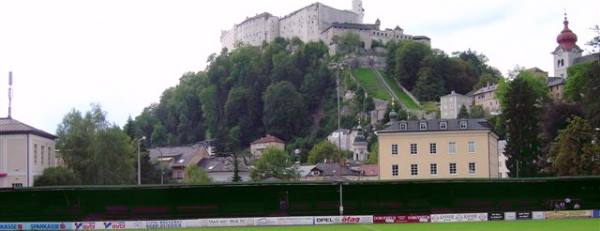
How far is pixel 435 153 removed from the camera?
76.2 m

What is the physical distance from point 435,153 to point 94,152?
31314 mm

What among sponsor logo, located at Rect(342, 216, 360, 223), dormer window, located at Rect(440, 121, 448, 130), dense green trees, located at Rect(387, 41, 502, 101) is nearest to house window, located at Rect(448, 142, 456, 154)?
dormer window, located at Rect(440, 121, 448, 130)

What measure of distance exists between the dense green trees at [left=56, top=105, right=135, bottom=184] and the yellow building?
24011 millimetres

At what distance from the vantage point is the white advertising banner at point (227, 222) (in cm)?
4506

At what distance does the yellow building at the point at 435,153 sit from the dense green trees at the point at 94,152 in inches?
945

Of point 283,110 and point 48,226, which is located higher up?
point 283,110

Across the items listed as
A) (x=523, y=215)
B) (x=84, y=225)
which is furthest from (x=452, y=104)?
(x=84, y=225)

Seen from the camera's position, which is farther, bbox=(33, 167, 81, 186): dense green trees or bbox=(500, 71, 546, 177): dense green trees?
bbox=(500, 71, 546, 177): dense green trees

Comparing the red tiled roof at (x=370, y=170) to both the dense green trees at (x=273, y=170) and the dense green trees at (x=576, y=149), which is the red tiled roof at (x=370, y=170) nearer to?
the dense green trees at (x=273, y=170)

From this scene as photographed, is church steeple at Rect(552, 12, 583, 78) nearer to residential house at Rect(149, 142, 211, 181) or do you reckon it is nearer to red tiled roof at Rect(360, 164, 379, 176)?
red tiled roof at Rect(360, 164, 379, 176)

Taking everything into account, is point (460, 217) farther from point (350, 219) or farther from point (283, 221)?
point (283, 221)

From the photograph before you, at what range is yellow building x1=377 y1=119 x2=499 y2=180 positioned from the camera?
76.0 m

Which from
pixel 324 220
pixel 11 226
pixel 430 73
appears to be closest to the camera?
pixel 11 226

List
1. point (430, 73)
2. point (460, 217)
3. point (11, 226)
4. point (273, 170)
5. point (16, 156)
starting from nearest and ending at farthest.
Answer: point (11, 226) < point (460, 217) < point (16, 156) < point (273, 170) < point (430, 73)
